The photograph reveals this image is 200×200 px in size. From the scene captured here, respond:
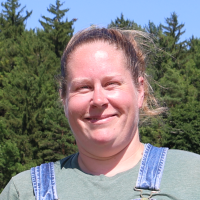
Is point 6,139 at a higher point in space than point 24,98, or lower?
lower

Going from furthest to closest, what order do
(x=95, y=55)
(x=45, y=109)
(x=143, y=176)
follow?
1. (x=45, y=109)
2. (x=95, y=55)
3. (x=143, y=176)

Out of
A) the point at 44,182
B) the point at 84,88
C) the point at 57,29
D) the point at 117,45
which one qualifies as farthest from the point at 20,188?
the point at 57,29

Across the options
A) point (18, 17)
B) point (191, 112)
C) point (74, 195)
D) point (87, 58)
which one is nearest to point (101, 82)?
point (87, 58)

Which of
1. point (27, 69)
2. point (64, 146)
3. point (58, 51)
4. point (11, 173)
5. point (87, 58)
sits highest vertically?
point (58, 51)

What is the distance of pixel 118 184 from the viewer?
1426 mm

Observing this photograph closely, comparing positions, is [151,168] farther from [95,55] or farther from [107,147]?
[95,55]

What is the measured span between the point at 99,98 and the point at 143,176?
1.26 ft

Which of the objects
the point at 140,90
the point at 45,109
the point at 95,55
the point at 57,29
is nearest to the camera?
the point at 95,55

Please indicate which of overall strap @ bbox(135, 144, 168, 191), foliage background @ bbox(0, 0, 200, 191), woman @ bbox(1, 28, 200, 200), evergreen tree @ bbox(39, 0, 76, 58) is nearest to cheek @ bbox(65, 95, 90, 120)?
woman @ bbox(1, 28, 200, 200)

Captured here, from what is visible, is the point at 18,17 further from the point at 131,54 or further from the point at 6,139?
the point at 131,54

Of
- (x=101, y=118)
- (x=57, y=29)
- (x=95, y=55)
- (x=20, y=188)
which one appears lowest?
(x=20, y=188)

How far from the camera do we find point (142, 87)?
1660 mm

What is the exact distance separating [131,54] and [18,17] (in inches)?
1219

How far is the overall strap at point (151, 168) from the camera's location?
4.49 feet
